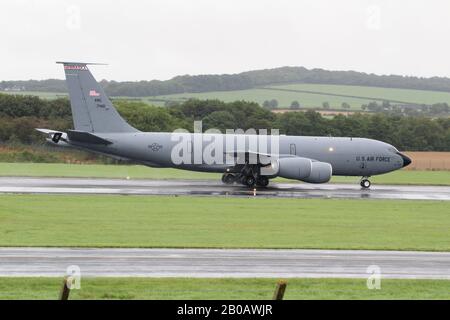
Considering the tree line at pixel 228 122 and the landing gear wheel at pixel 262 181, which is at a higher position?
the tree line at pixel 228 122

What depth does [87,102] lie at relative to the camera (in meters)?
47.8

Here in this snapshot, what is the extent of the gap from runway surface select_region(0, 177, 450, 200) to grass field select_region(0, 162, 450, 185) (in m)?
3.90

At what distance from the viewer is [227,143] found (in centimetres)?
4878

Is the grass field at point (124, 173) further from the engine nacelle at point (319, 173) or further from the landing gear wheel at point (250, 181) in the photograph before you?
the engine nacelle at point (319, 173)

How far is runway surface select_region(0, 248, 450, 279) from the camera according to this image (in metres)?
19.2

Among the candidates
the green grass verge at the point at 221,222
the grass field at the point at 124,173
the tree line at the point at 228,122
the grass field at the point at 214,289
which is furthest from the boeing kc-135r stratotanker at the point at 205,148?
the tree line at the point at 228,122

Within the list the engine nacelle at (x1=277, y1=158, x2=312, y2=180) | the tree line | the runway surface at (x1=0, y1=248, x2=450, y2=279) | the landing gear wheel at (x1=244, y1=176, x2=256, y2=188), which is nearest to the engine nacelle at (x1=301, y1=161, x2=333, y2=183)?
the engine nacelle at (x1=277, y1=158, x2=312, y2=180)

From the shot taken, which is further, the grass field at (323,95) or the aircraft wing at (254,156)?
the grass field at (323,95)

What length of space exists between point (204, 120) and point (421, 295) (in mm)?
72237

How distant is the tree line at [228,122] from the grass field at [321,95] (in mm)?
39996

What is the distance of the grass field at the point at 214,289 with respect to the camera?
53.4ft

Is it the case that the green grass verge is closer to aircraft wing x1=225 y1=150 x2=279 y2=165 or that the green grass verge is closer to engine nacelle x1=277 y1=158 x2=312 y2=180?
engine nacelle x1=277 y1=158 x2=312 y2=180

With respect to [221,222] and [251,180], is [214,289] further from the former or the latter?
[251,180]
